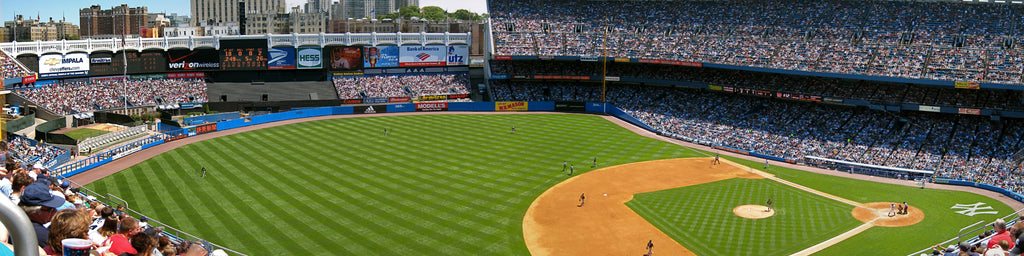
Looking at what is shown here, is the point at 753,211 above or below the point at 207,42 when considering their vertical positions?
below

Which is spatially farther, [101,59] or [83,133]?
[101,59]

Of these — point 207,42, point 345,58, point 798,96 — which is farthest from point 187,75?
point 798,96

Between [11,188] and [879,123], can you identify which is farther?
[879,123]

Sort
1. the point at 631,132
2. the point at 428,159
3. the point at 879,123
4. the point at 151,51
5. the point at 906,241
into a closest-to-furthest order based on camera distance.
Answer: the point at 906,241
the point at 428,159
the point at 879,123
the point at 631,132
the point at 151,51

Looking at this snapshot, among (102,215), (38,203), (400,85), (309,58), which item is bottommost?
(102,215)

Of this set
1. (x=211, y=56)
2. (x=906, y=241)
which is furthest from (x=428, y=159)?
(x=211, y=56)

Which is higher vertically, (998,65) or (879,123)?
(998,65)

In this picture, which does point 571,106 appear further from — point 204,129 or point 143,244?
point 143,244

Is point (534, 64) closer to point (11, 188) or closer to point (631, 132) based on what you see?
point (631, 132)
